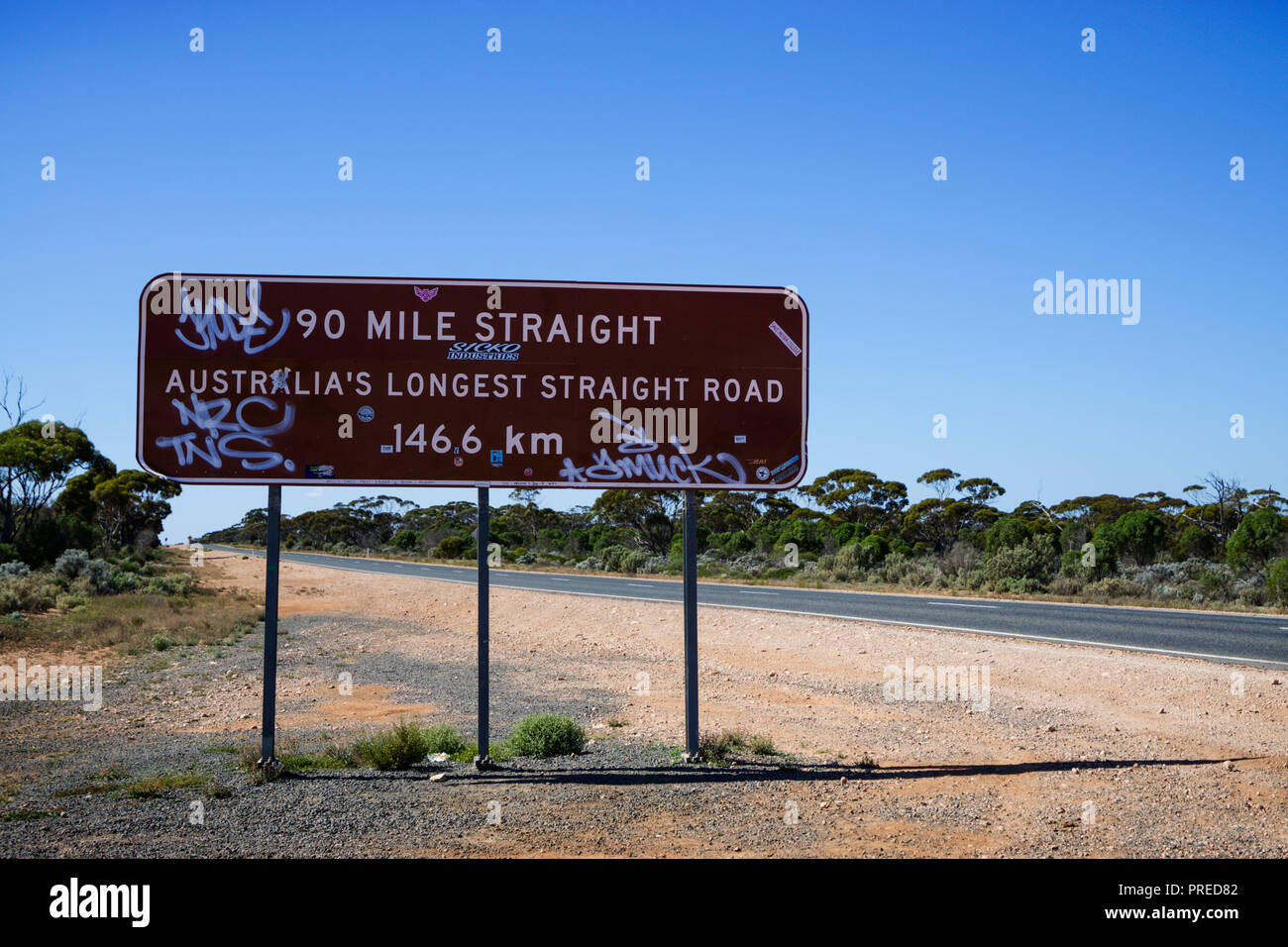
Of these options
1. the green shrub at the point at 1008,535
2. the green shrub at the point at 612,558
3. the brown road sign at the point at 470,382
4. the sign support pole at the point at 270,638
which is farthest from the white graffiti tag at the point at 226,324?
the green shrub at the point at 612,558

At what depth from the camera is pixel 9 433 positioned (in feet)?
133

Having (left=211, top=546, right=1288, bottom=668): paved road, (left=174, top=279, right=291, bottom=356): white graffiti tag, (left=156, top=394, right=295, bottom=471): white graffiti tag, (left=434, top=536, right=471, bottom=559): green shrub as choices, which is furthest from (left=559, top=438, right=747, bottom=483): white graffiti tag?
(left=434, top=536, right=471, bottom=559): green shrub

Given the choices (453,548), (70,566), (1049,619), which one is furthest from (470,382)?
(453,548)

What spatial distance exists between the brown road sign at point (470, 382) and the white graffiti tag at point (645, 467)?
1 cm

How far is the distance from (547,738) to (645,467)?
2.47 m

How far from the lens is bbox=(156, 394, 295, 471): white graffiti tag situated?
724 centimetres

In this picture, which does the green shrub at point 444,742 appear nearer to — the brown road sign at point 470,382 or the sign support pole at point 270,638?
the sign support pole at point 270,638

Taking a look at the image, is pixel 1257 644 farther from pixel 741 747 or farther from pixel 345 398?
pixel 345 398

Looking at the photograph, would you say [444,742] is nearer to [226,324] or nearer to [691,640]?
[691,640]

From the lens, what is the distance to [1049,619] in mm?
18984

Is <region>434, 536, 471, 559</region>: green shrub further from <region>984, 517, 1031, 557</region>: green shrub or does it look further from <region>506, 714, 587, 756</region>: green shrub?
<region>506, 714, 587, 756</region>: green shrub

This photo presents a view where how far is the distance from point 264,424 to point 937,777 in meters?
5.80

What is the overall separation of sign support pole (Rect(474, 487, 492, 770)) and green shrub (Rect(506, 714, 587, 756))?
50cm
